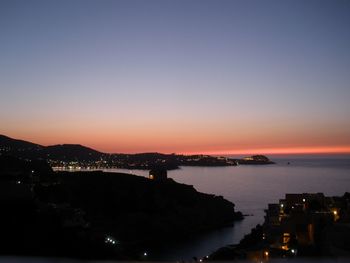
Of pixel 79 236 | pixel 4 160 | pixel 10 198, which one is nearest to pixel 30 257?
pixel 79 236

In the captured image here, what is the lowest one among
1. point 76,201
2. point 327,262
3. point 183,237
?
point 183,237

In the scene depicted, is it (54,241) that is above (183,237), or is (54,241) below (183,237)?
above

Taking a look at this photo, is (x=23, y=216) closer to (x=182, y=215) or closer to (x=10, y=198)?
(x=10, y=198)

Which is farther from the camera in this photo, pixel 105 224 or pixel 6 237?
pixel 105 224

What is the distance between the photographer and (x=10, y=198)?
455 inches

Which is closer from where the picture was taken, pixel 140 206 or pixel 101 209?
pixel 101 209

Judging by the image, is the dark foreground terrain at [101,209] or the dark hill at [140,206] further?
the dark hill at [140,206]

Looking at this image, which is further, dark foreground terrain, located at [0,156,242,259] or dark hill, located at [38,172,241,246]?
dark hill, located at [38,172,241,246]

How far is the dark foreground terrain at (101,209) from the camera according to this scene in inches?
365

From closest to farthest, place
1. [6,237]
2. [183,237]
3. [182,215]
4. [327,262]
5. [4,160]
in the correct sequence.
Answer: [327,262], [6,237], [183,237], [182,215], [4,160]

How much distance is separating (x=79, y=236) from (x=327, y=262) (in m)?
9.00

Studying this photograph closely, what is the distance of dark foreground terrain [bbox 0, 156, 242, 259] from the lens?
365 inches

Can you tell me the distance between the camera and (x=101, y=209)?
21.5m

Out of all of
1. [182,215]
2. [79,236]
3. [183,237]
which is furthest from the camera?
[182,215]
